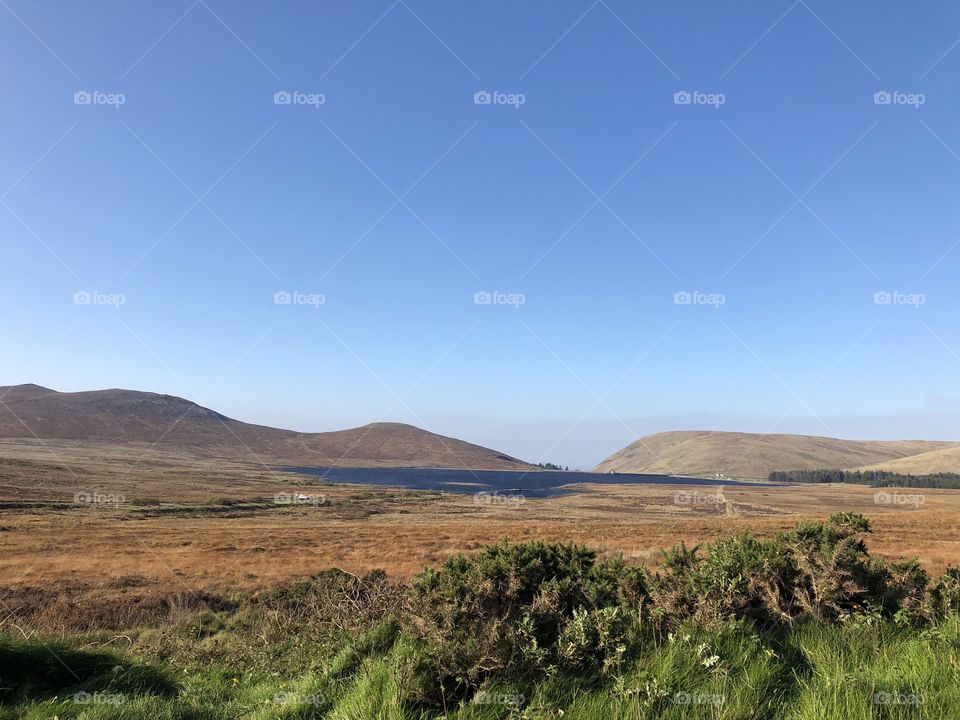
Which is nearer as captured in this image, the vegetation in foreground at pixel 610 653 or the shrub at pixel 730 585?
the vegetation in foreground at pixel 610 653

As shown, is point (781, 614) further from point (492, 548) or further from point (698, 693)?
point (492, 548)

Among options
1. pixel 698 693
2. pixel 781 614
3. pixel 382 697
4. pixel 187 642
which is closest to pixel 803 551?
pixel 781 614

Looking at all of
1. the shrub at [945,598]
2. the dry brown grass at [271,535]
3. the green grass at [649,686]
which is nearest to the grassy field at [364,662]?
the green grass at [649,686]

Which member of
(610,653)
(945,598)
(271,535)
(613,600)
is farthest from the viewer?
(271,535)

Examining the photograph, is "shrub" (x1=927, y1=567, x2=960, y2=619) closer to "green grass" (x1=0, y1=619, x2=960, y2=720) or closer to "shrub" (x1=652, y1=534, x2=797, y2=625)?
"green grass" (x1=0, y1=619, x2=960, y2=720)

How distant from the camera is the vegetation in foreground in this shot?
3805 mm

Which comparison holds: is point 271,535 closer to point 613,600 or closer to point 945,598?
point 613,600

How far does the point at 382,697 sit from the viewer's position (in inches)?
161

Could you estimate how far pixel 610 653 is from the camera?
4.34m

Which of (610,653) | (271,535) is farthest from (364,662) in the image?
(271,535)

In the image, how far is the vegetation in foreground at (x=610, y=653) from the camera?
3.80 metres

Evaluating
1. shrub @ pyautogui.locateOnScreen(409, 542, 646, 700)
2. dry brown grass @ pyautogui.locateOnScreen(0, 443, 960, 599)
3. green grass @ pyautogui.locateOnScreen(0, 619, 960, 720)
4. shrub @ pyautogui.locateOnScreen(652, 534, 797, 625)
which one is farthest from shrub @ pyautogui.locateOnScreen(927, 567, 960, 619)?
dry brown grass @ pyautogui.locateOnScreen(0, 443, 960, 599)

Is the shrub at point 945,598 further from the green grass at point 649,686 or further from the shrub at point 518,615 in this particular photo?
the shrub at point 518,615

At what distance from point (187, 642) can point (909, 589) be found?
39.0 feet
